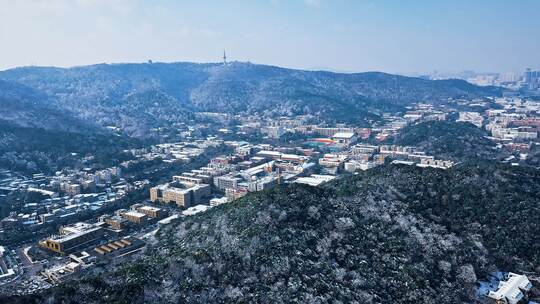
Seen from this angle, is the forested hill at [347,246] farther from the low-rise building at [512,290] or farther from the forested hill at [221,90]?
the forested hill at [221,90]

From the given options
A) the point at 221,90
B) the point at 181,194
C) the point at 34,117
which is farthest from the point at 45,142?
the point at 221,90

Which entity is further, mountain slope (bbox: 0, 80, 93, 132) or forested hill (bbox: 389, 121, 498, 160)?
mountain slope (bbox: 0, 80, 93, 132)

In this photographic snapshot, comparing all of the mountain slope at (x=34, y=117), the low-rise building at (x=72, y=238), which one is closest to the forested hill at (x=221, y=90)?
the mountain slope at (x=34, y=117)

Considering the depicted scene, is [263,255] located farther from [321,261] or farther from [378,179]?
[378,179]

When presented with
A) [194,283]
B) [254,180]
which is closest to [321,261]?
[194,283]

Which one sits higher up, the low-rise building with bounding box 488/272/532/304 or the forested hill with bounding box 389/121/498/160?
the forested hill with bounding box 389/121/498/160

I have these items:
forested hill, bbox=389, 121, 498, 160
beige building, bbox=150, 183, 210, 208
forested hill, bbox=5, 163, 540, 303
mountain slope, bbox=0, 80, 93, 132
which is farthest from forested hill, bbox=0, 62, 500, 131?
forested hill, bbox=5, 163, 540, 303

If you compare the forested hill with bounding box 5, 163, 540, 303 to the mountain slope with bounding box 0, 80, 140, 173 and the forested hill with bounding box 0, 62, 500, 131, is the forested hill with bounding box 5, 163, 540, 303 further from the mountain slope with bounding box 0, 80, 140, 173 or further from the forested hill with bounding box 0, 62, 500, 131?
the forested hill with bounding box 0, 62, 500, 131
